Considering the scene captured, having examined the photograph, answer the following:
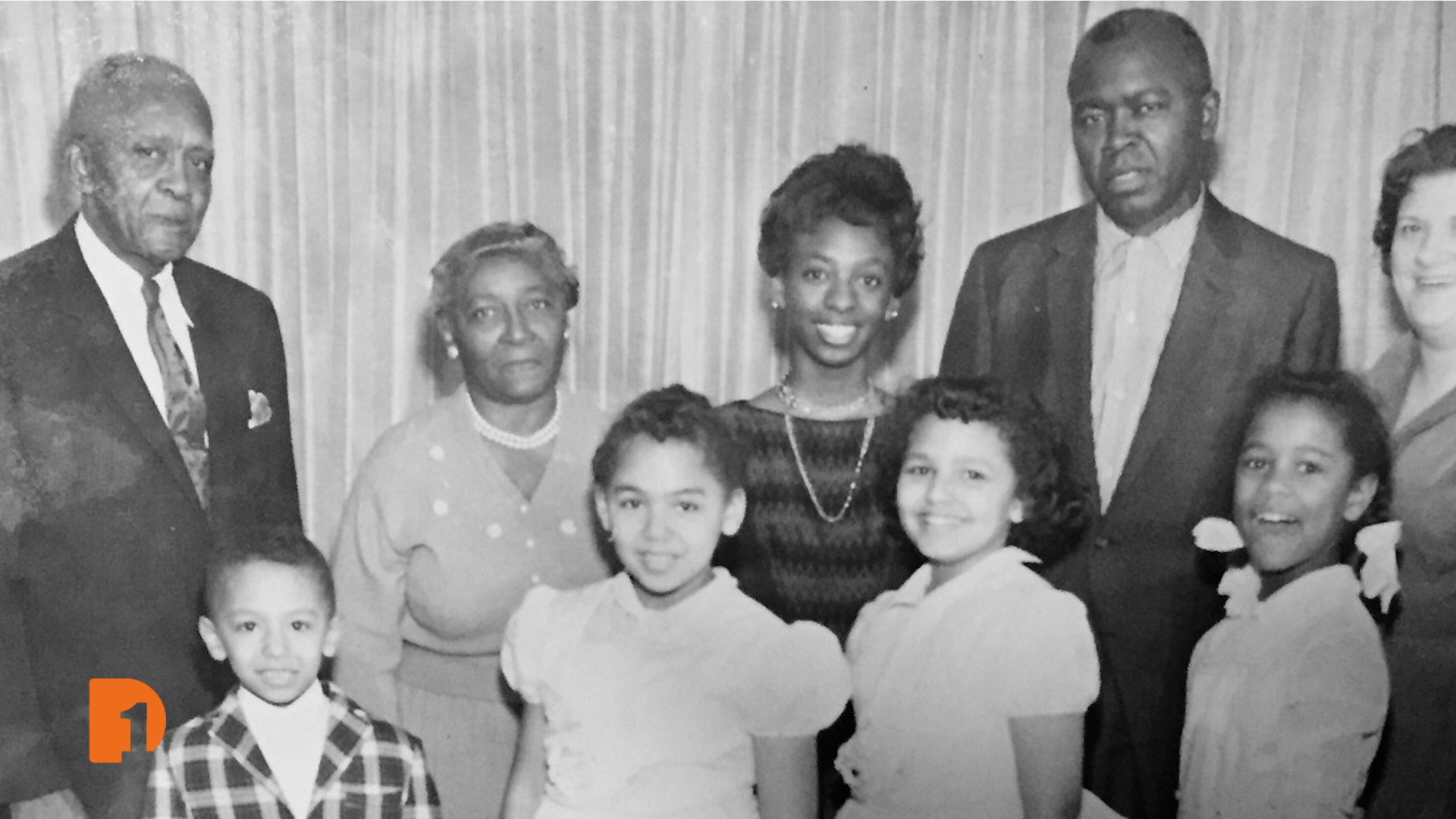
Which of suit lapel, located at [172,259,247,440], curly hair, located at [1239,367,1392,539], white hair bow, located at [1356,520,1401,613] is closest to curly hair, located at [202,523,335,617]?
suit lapel, located at [172,259,247,440]

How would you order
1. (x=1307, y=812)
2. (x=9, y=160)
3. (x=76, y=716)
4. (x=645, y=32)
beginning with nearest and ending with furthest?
(x=1307, y=812) < (x=76, y=716) < (x=9, y=160) < (x=645, y=32)

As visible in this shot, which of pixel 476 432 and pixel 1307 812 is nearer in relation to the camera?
pixel 1307 812

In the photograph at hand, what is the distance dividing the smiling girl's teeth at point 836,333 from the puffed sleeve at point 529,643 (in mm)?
567

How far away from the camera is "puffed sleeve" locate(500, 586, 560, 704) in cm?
189

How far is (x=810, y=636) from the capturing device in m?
1.83

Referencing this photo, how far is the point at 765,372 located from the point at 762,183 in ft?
1.22

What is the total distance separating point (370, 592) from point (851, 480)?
0.76 metres

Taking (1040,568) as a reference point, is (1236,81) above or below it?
above

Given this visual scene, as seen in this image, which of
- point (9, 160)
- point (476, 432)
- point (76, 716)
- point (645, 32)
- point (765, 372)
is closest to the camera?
point (76, 716)

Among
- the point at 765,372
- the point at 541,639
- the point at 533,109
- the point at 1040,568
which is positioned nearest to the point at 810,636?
the point at 541,639

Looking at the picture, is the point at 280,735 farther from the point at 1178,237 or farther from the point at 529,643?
the point at 1178,237

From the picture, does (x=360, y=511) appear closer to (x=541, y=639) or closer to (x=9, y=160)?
(x=541, y=639)

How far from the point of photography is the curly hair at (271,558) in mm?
1855

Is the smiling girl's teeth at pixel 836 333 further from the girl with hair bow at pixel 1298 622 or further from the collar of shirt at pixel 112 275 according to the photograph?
the collar of shirt at pixel 112 275
